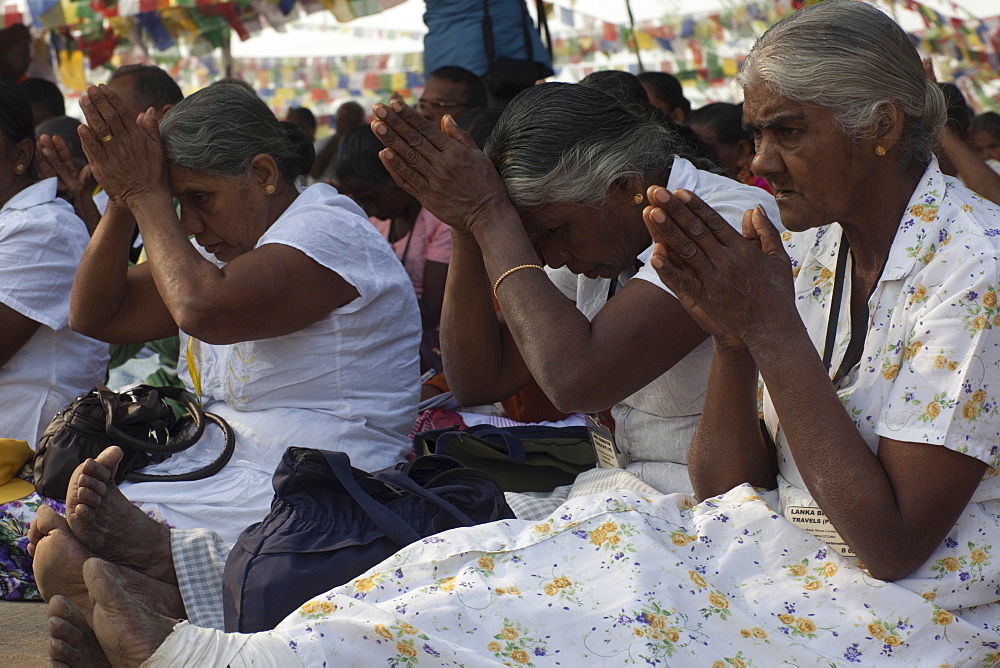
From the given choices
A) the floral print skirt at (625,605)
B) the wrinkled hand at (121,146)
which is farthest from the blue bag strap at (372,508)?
the wrinkled hand at (121,146)

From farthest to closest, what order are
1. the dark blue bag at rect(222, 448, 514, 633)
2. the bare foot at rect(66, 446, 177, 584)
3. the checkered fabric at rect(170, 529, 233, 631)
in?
the checkered fabric at rect(170, 529, 233, 631), the bare foot at rect(66, 446, 177, 584), the dark blue bag at rect(222, 448, 514, 633)

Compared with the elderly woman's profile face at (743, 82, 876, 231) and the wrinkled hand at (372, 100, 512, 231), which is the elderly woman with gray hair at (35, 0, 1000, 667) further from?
the wrinkled hand at (372, 100, 512, 231)

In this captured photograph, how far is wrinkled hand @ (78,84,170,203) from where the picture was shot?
295cm

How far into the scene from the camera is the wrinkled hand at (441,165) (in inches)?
101

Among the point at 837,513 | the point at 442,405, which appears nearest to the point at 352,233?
the point at 442,405

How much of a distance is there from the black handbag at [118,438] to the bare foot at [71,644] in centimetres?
103

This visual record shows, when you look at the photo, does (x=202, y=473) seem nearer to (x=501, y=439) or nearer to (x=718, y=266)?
(x=501, y=439)

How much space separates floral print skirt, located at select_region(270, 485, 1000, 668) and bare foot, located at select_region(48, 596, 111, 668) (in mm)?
364

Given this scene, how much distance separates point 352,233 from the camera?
309 centimetres

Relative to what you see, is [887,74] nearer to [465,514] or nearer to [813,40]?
[813,40]

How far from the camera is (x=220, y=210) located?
124 inches

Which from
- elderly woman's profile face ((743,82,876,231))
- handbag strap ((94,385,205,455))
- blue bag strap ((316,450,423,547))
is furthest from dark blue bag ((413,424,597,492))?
elderly woman's profile face ((743,82,876,231))

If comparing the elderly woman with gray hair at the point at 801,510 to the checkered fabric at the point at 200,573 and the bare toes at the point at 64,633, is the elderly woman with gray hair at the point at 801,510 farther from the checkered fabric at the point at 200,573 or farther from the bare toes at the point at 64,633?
the checkered fabric at the point at 200,573

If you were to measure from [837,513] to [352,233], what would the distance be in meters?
1.66
